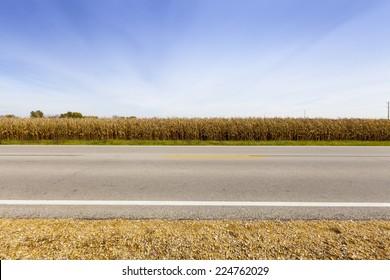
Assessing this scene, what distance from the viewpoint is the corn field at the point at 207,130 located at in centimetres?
1728

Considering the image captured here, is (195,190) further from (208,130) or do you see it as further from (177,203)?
(208,130)

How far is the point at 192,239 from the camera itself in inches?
97.6

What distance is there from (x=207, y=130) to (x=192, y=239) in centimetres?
1504

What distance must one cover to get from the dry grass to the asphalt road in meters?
0.38

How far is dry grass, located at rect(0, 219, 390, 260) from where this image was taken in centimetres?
222

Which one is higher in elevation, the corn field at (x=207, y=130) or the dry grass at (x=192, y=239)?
the corn field at (x=207, y=130)

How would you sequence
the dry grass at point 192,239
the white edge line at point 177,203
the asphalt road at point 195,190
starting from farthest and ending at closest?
the white edge line at point 177,203, the asphalt road at point 195,190, the dry grass at point 192,239

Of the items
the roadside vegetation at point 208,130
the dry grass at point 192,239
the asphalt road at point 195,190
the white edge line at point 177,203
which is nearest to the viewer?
the dry grass at point 192,239

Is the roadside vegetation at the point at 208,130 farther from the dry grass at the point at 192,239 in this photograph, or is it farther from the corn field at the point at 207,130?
the dry grass at the point at 192,239

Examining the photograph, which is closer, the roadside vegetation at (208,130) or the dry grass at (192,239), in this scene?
the dry grass at (192,239)

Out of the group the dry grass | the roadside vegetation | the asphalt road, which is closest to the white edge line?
the asphalt road

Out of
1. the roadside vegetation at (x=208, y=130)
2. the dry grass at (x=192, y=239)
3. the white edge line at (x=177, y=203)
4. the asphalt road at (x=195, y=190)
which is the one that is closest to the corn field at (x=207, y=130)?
the roadside vegetation at (x=208, y=130)

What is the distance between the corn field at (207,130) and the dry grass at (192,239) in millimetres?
14505

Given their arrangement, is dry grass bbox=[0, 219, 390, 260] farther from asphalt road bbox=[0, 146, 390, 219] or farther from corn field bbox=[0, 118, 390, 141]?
corn field bbox=[0, 118, 390, 141]
